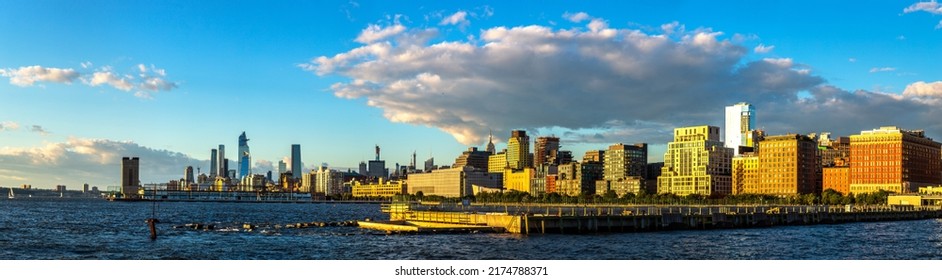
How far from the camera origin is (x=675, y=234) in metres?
92.1

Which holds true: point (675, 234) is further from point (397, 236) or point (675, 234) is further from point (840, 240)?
point (397, 236)

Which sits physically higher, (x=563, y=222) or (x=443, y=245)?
(x=563, y=222)

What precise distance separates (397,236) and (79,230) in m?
37.6

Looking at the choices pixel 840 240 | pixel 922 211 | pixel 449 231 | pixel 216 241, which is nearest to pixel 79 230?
pixel 216 241

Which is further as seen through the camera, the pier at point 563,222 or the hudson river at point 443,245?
the pier at point 563,222

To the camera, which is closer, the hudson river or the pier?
the hudson river

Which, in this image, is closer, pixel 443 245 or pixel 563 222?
pixel 443 245
